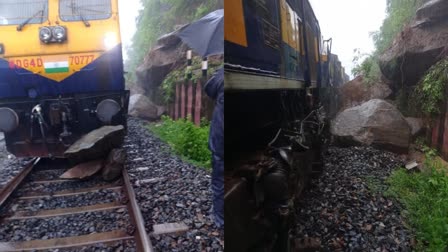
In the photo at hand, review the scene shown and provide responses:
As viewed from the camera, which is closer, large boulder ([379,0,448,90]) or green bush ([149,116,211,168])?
green bush ([149,116,211,168])

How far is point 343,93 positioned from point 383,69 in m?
0.33

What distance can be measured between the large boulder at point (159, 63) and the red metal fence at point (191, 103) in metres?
0.07

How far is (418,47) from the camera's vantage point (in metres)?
1.68

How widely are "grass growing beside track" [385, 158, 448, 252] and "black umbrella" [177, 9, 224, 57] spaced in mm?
1191

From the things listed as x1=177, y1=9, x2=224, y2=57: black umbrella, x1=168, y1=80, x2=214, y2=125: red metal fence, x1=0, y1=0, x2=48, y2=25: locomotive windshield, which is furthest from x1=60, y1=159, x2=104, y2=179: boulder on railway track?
x1=177, y1=9, x2=224, y2=57: black umbrella

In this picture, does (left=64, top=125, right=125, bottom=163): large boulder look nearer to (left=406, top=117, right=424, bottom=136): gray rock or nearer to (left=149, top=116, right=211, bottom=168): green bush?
(left=149, top=116, right=211, bottom=168): green bush

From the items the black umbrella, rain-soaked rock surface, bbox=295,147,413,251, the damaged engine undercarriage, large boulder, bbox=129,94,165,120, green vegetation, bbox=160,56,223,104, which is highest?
the black umbrella

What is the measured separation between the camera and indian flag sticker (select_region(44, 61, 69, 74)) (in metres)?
1.09

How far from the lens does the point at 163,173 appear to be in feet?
4.28

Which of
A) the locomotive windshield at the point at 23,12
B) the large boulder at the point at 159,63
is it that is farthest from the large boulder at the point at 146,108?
the locomotive windshield at the point at 23,12

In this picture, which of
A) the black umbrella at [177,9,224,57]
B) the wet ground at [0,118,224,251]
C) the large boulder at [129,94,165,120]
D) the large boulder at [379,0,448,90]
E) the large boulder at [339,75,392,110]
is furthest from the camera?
the large boulder at [339,75,392,110]

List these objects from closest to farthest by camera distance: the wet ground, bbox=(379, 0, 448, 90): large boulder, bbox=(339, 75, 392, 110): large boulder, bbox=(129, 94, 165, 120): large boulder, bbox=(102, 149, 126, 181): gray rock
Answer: the wet ground → bbox=(129, 94, 165, 120): large boulder → bbox=(102, 149, 126, 181): gray rock → bbox=(379, 0, 448, 90): large boulder → bbox=(339, 75, 392, 110): large boulder

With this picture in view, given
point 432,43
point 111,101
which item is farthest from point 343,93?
point 111,101

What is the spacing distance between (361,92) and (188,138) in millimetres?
1177
